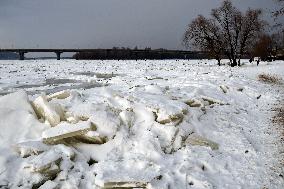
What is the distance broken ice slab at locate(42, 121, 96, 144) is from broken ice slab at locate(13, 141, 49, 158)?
0.29 m

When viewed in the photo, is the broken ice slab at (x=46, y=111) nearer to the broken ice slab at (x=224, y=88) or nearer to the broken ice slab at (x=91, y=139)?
the broken ice slab at (x=91, y=139)

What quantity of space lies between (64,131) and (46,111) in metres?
1.07

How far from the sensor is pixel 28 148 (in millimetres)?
6625

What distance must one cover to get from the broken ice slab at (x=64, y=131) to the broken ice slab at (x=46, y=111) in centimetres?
35

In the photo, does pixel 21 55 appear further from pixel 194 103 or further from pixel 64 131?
pixel 64 131

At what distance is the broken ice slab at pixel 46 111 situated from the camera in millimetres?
7809

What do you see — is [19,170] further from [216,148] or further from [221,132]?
[221,132]

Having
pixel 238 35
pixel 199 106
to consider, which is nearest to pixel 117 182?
pixel 199 106

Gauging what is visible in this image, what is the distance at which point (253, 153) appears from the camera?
25.9 feet

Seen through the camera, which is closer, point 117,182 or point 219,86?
point 117,182

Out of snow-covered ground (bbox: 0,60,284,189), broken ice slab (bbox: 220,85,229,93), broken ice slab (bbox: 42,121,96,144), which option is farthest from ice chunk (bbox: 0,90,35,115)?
broken ice slab (bbox: 220,85,229,93)

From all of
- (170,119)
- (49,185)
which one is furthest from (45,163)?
(170,119)

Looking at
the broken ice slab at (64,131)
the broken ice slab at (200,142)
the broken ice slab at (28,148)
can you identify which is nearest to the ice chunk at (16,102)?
the broken ice slab at (64,131)

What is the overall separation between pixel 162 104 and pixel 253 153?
2.49 metres
